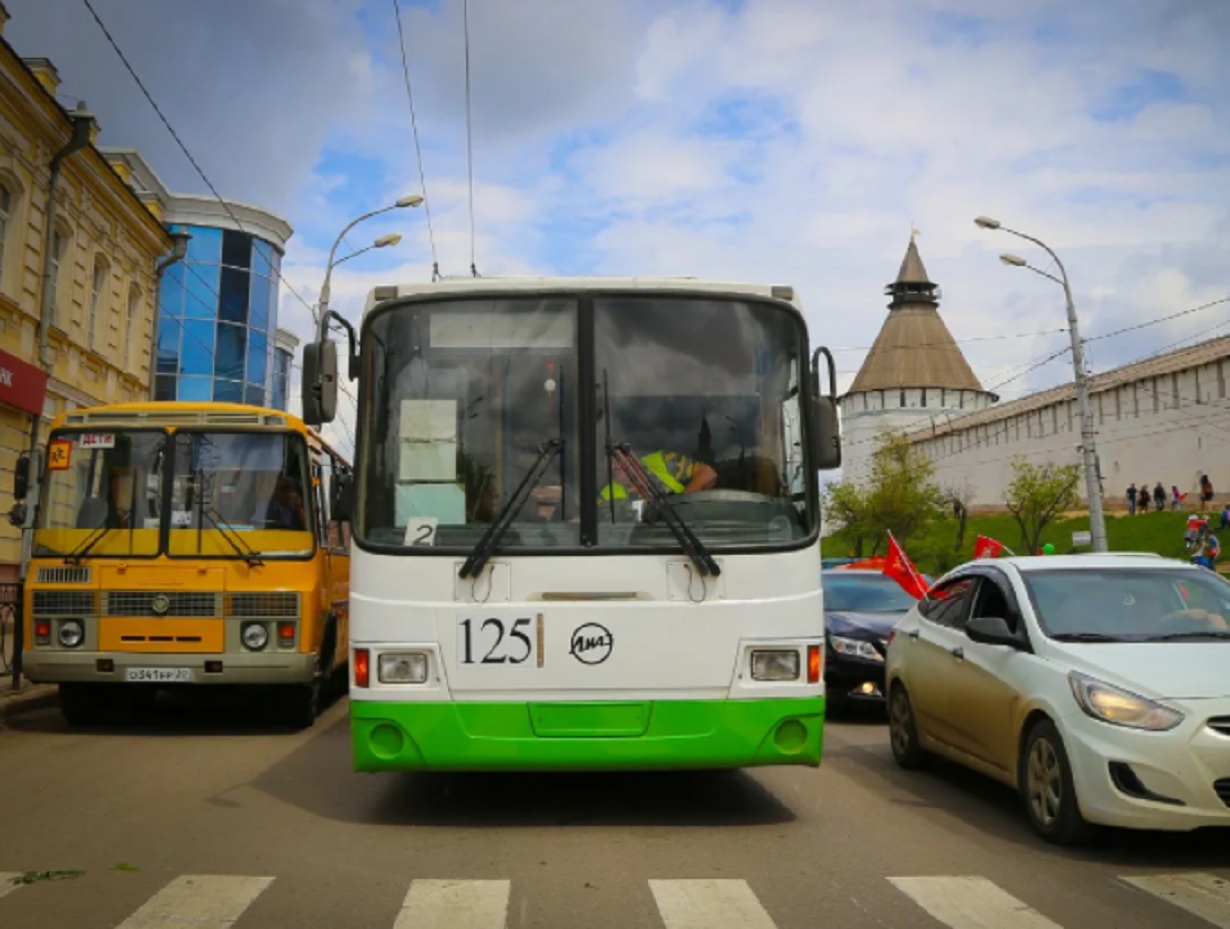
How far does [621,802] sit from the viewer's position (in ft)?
28.0

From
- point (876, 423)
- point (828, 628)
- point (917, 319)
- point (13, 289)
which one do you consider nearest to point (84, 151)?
point (13, 289)

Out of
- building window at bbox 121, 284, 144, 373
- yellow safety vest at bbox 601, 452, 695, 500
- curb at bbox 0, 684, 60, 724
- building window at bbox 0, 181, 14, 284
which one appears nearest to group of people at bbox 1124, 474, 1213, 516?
building window at bbox 121, 284, 144, 373

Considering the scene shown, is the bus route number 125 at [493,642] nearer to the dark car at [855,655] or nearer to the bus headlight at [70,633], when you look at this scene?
the bus headlight at [70,633]

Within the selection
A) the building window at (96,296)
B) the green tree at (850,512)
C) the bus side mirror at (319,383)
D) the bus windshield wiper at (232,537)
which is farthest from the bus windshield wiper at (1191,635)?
the green tree at (850,512)

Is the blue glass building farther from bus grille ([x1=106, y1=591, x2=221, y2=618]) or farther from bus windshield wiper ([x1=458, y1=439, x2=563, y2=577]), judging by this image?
bus windshield wiper ([x1=458, y1=439, x2=563, y2=577])

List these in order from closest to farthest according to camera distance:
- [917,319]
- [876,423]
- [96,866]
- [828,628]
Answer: [96,866] → [828,628] → [876,423] → [917,319]

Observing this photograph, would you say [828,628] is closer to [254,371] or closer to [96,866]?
[96,866]

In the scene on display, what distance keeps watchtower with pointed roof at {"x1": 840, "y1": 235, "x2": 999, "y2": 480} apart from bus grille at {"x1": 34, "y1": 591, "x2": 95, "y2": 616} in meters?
94.6

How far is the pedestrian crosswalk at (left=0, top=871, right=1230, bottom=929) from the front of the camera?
18.4ft

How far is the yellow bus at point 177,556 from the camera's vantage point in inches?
454

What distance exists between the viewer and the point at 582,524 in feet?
25.0

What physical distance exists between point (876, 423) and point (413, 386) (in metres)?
102

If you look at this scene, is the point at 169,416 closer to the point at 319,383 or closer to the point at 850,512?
the point at 319,383

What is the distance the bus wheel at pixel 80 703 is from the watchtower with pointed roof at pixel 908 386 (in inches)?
3697
